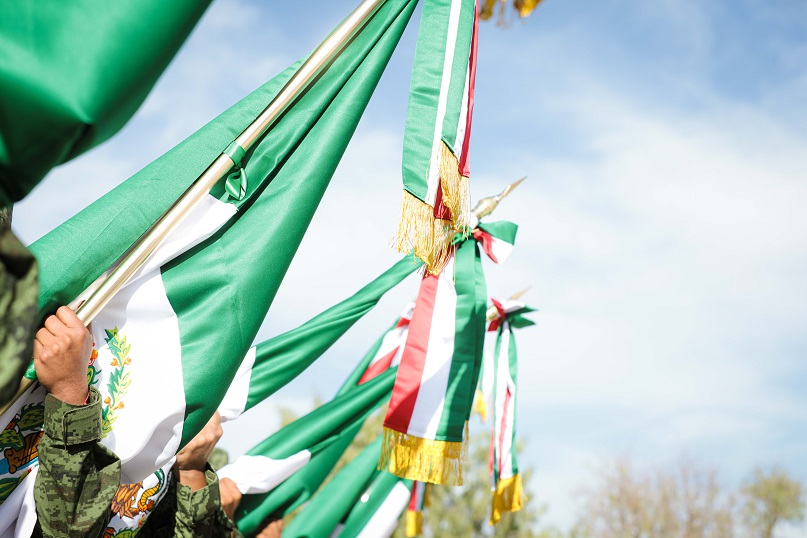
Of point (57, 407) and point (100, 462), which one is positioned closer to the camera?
point (57, 407)

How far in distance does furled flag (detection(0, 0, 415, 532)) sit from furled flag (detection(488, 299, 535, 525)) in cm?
305

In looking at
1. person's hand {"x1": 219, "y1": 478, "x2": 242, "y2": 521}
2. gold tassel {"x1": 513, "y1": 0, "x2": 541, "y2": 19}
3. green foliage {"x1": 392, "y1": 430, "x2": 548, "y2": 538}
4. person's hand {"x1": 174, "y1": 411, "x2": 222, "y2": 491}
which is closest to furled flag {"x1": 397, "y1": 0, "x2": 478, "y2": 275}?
gold tassel {"x1": 513, "y1": 0, "x2": 541, "y2": 19}

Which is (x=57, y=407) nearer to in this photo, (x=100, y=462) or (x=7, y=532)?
(x=100, y=462)

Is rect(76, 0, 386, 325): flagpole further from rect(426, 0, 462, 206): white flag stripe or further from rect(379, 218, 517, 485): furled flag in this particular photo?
rect(379, 218, 517, 485): furled flag

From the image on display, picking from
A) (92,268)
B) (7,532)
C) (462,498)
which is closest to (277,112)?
(92,268)

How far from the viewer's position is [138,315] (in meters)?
2.14

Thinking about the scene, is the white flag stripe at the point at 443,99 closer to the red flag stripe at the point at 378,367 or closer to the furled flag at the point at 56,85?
the furled flag at the point at 56,85

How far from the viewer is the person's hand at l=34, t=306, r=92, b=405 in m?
1.81

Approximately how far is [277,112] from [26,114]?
3.80ft

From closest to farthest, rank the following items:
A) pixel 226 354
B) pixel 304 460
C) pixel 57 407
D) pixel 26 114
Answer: pixel 26 114, pixel 57 407, pixel 226 354, pixel 304 460

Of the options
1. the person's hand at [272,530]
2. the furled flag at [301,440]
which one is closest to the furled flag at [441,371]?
the furled flag at [301,440]

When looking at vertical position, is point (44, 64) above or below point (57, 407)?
above

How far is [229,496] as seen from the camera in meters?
3.84

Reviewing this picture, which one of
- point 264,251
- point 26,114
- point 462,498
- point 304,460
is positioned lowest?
point 26,114
